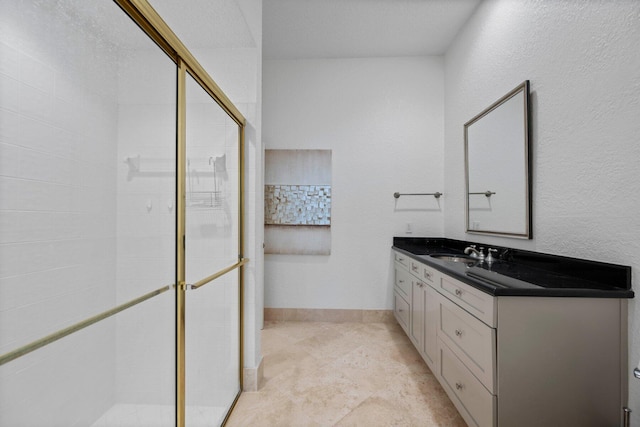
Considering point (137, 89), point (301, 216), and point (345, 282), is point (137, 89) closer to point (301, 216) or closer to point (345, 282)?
point (301, 216)

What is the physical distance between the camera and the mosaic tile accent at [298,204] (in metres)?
3.21

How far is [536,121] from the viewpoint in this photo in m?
1.79

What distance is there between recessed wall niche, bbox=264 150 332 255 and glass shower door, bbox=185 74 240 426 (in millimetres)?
1387

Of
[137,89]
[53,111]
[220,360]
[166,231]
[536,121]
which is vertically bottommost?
[220,360]

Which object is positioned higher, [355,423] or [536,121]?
[536,121]

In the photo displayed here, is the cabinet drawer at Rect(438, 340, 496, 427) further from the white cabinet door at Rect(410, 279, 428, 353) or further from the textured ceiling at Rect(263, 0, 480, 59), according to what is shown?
the textured ceiling at Rect(263, 0, 480, 59)

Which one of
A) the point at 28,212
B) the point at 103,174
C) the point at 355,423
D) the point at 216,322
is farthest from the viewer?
the point at 355,423

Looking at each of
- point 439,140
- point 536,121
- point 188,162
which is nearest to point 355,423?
point 188,162

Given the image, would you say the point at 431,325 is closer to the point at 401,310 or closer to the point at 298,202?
the point at 401,310

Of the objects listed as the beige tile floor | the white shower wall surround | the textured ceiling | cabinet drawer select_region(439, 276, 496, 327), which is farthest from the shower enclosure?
the textured ceiling

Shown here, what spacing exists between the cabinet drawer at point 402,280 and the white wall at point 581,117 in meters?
0.75

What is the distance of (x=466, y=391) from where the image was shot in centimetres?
146

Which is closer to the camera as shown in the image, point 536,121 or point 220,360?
point 220,360

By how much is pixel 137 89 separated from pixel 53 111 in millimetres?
321
